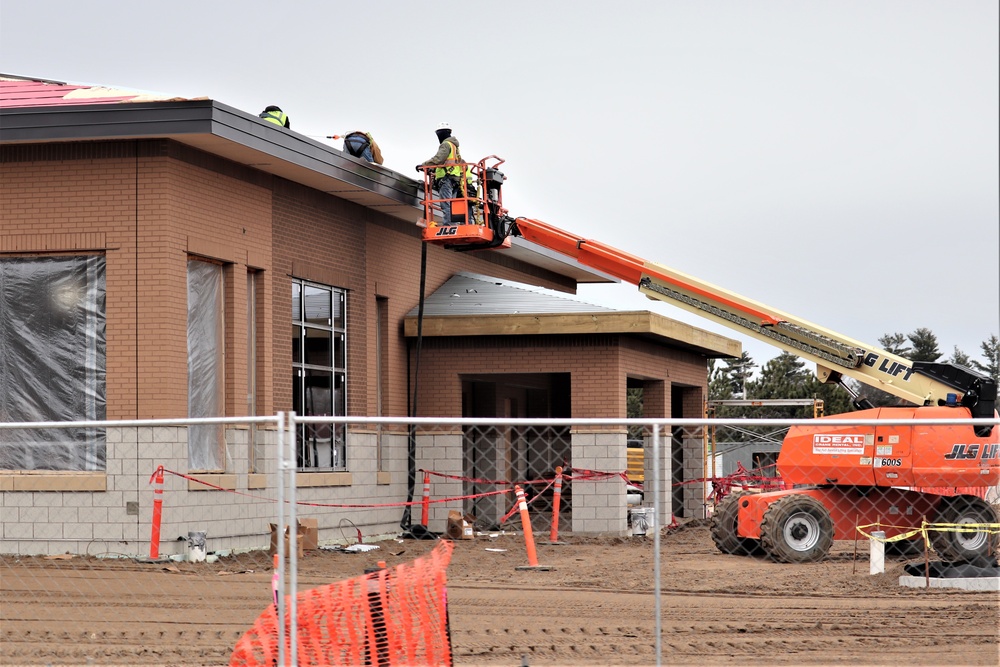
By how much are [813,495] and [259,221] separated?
9.10 m

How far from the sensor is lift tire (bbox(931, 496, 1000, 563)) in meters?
17.0

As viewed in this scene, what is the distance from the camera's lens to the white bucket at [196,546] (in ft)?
53.2

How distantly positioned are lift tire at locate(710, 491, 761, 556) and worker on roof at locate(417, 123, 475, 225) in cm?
693

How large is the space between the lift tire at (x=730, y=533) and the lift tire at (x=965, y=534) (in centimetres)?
254

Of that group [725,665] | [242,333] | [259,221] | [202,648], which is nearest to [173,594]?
[202,648]

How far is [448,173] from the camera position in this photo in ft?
71.9

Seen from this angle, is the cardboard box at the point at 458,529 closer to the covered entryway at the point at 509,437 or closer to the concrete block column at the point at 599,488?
the concrete block column at the point at 599,488

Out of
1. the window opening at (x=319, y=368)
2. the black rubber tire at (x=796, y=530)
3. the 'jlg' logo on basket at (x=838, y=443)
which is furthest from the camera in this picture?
the window opening at (x=319, y=368)

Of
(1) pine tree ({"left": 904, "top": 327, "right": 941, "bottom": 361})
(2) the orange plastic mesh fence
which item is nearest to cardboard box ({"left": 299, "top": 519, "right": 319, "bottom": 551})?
(2) the orange plastic mesh fence

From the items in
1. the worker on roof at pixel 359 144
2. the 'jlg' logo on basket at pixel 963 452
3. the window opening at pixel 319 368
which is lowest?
the 'jlg' logo on basket at pixel 963 452

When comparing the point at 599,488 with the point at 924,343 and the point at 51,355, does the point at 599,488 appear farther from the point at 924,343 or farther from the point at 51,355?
the point at 924,343

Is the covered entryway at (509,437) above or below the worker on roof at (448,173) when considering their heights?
below

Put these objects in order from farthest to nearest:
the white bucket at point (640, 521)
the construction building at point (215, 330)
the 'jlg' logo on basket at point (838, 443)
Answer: the white bucket at point (640, 521)
the 'jlg' logo on basket at point (838, 443)
the construction building at point (215, 330)

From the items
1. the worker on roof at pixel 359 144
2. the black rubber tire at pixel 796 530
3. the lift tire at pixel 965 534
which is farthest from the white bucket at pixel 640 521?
the worker on roof at pixel 359 144
